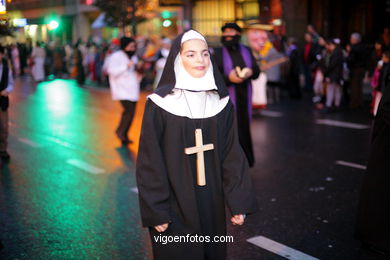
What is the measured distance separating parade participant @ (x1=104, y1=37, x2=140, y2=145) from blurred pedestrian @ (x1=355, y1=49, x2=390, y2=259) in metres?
5.77

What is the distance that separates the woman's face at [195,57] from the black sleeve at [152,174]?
0.31 m

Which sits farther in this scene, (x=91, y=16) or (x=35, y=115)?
(x=91, y=16)

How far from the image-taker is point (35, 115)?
13703 mm

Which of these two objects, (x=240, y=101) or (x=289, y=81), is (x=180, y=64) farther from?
(x=289, y=81)

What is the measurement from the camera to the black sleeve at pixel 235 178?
11.6ft

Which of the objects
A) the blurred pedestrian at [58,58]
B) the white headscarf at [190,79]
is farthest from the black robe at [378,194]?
the blurred pedestrian at [58,58]

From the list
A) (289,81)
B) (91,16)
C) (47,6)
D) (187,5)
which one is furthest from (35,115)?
(47,6)

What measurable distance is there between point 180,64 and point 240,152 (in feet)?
2.14

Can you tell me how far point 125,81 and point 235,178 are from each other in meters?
6.83

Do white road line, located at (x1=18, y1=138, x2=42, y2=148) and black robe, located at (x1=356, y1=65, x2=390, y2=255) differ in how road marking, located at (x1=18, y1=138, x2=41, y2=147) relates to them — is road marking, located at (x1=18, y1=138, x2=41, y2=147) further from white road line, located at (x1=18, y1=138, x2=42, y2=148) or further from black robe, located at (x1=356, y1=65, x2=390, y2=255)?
black robe, located at (x1=356, y1=65, x2=390, y2=255)

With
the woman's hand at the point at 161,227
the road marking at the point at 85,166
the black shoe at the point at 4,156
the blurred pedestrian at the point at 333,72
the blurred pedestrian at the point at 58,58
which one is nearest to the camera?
the woman's hand at the point at 161,227

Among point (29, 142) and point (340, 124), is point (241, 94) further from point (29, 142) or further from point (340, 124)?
point (340, 124)

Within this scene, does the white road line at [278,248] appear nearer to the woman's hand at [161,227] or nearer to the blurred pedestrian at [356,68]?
the woman's hand at [161,227]

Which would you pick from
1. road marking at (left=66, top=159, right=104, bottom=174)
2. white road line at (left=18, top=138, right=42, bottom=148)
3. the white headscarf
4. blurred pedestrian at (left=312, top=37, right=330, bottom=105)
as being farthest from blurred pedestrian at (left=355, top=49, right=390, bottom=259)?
blurred pedestrian at (left=312, top=37, right=330, bottom=105)
